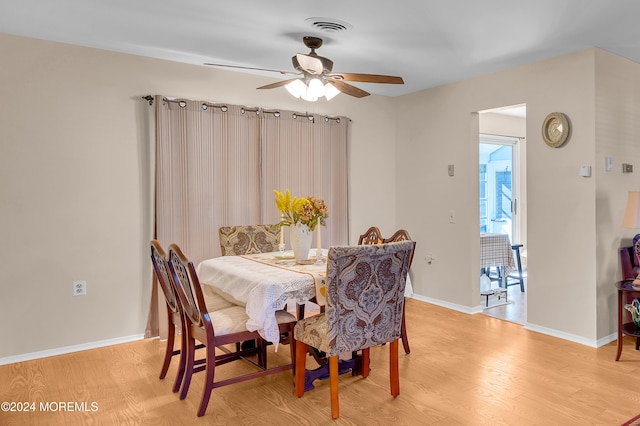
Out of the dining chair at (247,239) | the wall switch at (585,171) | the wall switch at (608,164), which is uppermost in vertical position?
the wall switch at (608,164)

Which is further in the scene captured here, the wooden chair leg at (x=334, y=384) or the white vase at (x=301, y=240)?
the white vase at (x=301, y=240)

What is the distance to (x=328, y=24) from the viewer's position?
3195 mm

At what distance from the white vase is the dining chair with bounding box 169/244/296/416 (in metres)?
0.46

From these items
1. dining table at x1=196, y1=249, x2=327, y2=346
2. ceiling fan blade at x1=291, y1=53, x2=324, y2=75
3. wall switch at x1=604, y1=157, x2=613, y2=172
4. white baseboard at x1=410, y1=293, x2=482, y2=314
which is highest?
ceiling fan blade at x1=291, y1=53, x2=324, y2=75

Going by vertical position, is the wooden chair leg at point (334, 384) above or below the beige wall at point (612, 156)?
below

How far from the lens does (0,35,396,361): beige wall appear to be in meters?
3.45

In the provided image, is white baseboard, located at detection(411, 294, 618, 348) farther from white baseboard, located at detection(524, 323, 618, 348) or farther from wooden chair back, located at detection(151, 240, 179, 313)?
wooden chair back, located at detection(151, 240, 179, 313)

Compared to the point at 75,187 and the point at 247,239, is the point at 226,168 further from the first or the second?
the point at 75,187

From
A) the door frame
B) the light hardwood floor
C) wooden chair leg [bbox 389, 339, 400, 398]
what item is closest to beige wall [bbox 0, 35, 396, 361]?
the light hardwood floor

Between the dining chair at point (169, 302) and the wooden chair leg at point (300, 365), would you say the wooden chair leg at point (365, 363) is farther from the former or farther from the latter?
the dining chair at point (169, 302)

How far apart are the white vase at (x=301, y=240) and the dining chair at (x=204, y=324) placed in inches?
18.2

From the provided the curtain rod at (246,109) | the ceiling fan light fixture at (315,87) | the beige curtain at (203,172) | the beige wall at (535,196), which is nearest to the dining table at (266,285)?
the beige curtain at (203,172)

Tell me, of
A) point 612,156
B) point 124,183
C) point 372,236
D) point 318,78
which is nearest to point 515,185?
point 612,156

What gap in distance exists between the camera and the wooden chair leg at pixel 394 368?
9.14 feet
